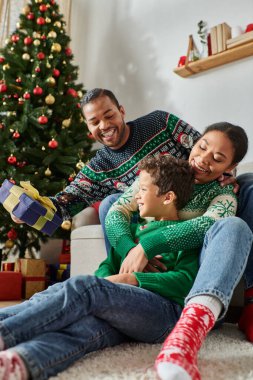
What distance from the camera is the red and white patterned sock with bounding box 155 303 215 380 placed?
0.66 meters

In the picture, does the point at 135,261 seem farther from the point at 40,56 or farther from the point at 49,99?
the point at 40,56

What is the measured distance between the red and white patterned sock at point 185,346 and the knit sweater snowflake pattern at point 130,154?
34.5 inches

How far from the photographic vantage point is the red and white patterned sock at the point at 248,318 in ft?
3.71

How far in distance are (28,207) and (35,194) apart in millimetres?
87

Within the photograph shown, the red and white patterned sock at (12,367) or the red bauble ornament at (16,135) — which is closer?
the red and white patterned sock at (12,367)

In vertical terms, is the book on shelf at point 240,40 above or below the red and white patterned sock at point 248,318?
above

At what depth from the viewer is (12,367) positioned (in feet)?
2.23

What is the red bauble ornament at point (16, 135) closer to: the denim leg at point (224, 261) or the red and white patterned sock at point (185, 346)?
the denim leg at point (224, 261)


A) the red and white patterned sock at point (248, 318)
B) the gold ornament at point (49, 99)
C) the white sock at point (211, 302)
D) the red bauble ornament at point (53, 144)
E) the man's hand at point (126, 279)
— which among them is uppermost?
the gold ornament at point (49, 99)

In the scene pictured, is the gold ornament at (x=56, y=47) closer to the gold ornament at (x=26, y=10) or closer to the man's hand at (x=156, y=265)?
the gold ornament at (x=26, y=10)

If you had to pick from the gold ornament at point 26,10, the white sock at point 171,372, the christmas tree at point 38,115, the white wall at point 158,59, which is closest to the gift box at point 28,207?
the white sock at point 171,372

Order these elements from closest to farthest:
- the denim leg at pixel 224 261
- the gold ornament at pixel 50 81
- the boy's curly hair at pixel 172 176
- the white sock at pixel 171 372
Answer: the white sock at pixel 171 372 < the denim leg at pixel 224 261 < the boy's curly hair at pixel 172 176 < the gold ornament at pixel 50 81

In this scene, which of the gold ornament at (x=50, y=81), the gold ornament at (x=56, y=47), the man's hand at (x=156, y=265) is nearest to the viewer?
the man's hand at (x=156, y=265)

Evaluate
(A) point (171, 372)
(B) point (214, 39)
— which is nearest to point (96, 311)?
(A) point (171, 372)
